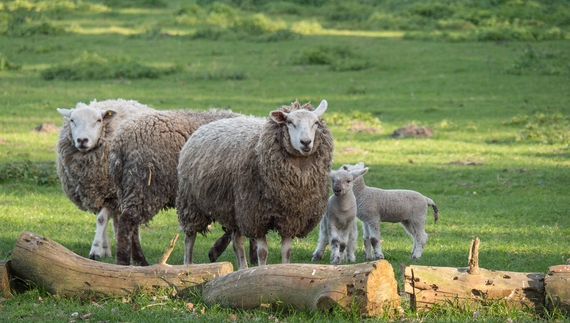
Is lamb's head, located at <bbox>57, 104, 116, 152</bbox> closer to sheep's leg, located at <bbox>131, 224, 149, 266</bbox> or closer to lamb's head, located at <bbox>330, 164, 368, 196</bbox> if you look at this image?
sheep's leg, located at <bbox>131, 224, 149, 266</bbox>

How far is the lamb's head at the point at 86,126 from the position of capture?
33.3 feet

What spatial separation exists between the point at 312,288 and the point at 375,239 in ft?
10.9

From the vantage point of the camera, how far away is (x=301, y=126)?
26.3 feet

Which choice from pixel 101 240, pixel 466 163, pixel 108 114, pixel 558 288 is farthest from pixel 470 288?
pixel 466 163

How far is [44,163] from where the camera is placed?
616 inches

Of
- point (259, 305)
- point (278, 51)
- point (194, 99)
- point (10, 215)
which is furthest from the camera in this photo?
point (278, 51)

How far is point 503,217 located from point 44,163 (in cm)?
853

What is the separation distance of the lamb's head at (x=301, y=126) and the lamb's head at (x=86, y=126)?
3.03 meters

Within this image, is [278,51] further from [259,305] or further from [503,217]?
[259,305]

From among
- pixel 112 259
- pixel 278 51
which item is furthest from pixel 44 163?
pixel 278 51

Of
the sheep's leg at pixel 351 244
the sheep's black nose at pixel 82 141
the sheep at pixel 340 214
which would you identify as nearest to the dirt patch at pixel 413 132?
the sheep's leg at pixel 351 244

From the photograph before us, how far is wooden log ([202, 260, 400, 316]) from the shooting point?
6367mm

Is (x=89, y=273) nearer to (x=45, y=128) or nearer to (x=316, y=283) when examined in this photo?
(x=316, y=283)

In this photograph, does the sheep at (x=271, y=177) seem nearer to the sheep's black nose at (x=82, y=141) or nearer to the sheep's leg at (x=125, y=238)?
the sheep's leg at (x=125, y=238)
